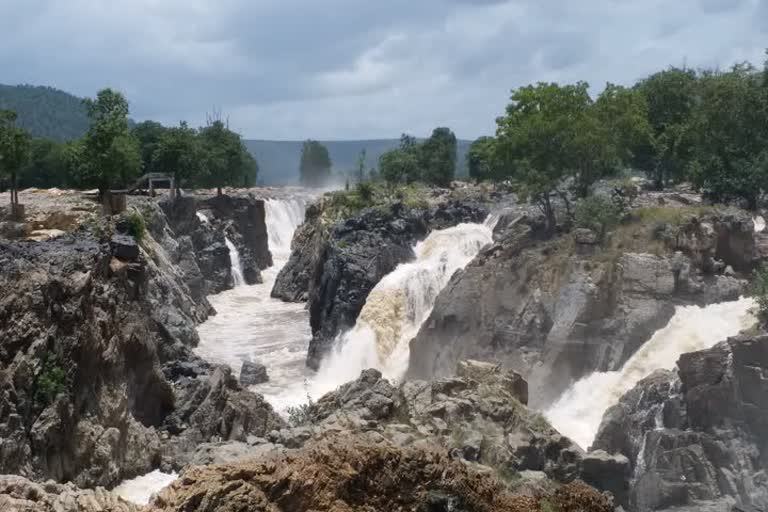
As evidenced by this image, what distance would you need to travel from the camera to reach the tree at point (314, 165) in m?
167

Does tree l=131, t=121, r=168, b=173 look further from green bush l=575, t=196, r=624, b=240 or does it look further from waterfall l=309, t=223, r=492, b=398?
green bush l=575, t=196, r=624, b=240

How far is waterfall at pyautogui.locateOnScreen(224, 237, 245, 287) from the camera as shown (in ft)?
240

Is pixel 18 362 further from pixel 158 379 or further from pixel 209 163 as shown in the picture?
pixel 209 163

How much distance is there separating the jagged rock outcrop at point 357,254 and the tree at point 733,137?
17.2 metres

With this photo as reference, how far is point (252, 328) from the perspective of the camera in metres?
59.4

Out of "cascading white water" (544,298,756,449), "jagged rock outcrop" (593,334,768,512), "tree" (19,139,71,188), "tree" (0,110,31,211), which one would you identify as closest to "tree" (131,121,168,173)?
"tree" (19,139,71,188)

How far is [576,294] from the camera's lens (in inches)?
1567

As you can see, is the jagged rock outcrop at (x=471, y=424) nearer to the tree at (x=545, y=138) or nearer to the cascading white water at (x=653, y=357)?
the cascading white water at (x=653, y=357)

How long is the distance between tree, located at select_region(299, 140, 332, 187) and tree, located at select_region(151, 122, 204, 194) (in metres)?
84.8

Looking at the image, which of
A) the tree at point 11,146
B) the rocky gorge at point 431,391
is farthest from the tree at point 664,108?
the tree at point 11,146

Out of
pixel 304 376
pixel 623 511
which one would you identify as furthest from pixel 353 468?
pixel 304 376

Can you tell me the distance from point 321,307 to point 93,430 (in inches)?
1041

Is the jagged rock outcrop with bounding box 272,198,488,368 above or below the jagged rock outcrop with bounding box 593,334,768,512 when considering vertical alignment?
above

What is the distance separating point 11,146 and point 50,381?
2421 centimetres
